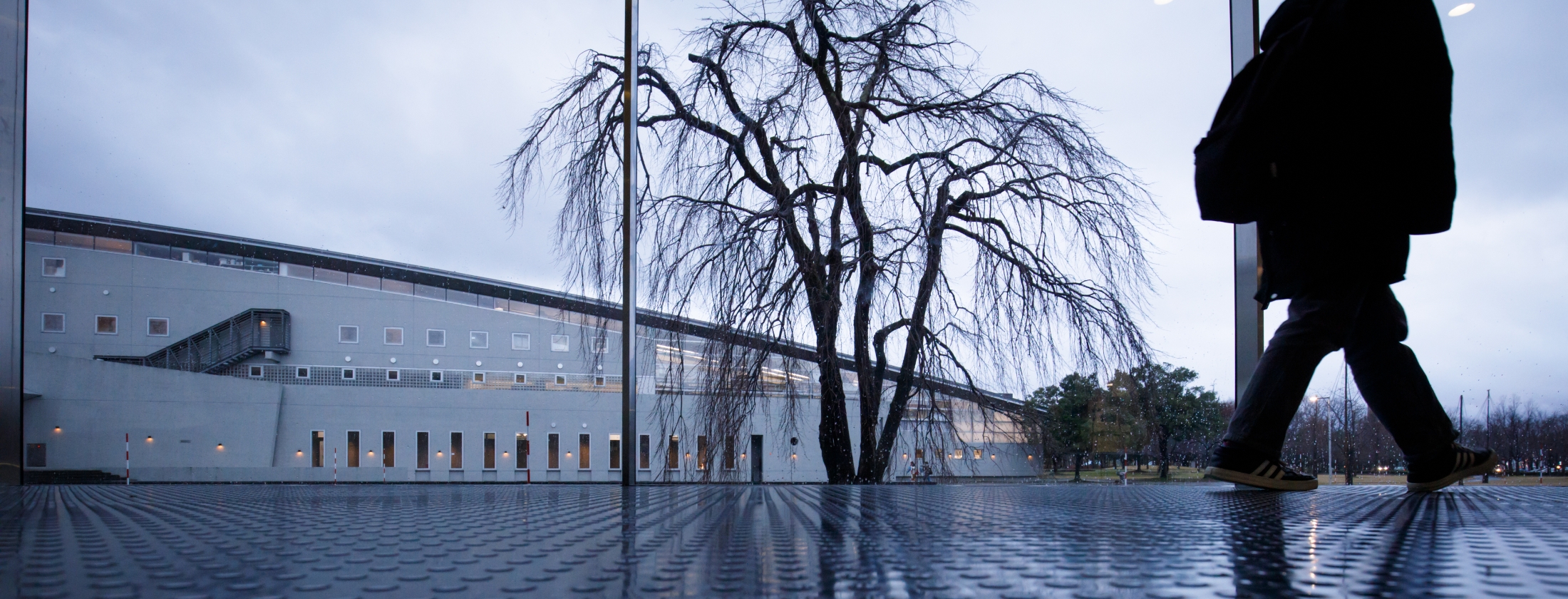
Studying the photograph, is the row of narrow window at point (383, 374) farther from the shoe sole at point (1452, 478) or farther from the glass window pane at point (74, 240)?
the shoe sole at point (1452, 478)

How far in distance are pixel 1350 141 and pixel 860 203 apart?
8.23 feet

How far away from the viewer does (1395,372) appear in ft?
3.88

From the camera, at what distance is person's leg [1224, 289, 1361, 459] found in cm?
114

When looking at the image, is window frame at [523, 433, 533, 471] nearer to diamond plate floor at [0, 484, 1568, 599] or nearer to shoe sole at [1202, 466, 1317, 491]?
diamond plate floor at [0, 484, 1568, 599]

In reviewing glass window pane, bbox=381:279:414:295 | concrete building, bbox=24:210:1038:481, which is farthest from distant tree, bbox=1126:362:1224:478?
glass window pane, bbox=381:279:414:295

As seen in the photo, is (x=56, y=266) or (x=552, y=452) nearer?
(x=56, y=266)

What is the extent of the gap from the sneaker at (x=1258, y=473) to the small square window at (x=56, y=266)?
5.58 metres

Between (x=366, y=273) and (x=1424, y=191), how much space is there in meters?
5.40

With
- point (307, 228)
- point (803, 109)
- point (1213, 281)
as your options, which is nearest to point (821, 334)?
point (803, 109)

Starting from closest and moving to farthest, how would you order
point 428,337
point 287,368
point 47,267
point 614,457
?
point 47,267
point 614,457
point 428,337
point 287,368

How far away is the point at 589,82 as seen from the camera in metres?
3.68

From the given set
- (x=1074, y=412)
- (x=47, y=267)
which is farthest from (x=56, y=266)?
(x=1074, y=412)

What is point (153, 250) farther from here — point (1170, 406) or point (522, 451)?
point (1170, 406)

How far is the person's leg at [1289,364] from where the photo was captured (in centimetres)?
114
